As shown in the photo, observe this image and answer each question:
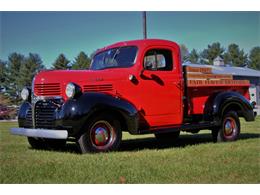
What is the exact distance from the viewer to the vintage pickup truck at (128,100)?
275 inches

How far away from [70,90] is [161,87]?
1.99m

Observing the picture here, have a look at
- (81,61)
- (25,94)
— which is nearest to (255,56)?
(81,61)

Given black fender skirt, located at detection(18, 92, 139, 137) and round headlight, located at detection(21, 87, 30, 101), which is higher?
round headlight, located at detection(21, 87, 30, 101)

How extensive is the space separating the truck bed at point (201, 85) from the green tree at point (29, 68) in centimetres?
1308

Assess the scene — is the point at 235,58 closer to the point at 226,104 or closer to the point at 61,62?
the point at 61,62

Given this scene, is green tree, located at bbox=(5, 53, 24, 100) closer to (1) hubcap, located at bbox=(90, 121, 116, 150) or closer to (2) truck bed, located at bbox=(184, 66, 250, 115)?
(2) truck bed, located at bbox=(184, 66, 250, 115)

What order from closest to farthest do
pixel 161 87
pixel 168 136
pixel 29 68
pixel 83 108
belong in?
pixel 83 108 → pixel 161 87 → pixel 168 136 → pixel 29 68

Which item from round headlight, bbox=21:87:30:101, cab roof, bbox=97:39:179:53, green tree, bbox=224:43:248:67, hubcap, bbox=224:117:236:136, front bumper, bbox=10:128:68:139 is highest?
green tree, bbox=224:43:248:67

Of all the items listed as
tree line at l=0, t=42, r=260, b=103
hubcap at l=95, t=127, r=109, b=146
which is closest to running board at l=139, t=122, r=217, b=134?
hubcap at l=95, t=127, r=109, b=146

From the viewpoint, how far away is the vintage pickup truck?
22.9 feet

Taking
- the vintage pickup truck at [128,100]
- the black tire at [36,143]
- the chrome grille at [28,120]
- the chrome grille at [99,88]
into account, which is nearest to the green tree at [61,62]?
the vintage pickup truck at [128,100]

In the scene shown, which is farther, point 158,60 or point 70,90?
point 158,60

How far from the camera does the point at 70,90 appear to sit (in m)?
6.93

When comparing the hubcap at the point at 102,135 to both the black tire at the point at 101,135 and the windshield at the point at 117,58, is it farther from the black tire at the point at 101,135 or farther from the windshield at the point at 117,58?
the windshield at the point at 117,58
